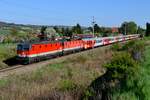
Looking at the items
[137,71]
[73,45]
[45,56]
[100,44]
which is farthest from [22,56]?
[100,44]

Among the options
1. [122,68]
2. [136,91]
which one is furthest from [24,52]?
[136,91]

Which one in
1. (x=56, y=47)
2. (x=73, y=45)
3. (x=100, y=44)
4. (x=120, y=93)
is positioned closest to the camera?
(x=120, y=93)

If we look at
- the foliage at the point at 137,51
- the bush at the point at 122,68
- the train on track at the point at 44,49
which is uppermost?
the bush at the point at 122,68

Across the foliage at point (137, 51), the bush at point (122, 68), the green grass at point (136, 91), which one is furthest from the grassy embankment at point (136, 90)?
the foliage at point (137, 51)

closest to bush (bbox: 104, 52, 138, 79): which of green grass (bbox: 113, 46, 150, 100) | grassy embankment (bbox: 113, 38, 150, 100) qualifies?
grassy embankment (bbox: 113, 38, 150, 100)

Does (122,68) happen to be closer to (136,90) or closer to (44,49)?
(136,90)

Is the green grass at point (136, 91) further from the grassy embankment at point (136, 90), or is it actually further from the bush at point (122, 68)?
the bush at point (122, 68)

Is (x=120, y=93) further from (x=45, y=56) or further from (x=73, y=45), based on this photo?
(x=73, y=45)

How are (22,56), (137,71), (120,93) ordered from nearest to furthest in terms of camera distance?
(120,93)
(137,71)
(22,56)

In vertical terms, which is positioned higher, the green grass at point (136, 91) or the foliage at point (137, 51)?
the green grass at point (136, 91)

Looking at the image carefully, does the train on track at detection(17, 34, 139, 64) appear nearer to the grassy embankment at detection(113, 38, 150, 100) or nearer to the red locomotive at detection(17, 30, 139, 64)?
the red locomotive at detection(17, 30, 139, 64)

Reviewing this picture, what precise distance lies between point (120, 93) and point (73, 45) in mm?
45868

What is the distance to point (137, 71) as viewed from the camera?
1596cm

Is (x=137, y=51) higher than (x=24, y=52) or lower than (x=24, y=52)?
higher
